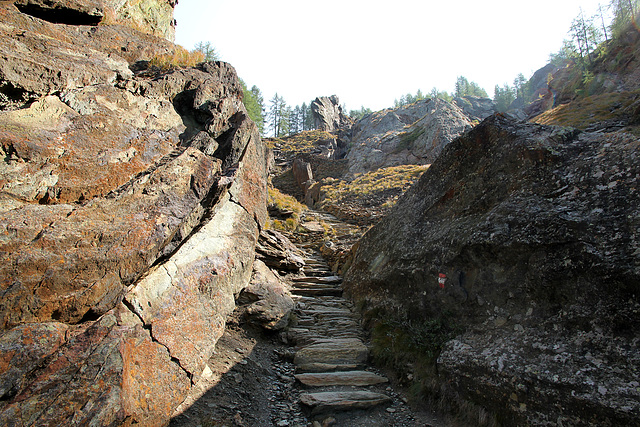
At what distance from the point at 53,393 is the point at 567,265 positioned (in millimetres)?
6896

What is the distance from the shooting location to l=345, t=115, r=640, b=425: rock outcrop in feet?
12.1

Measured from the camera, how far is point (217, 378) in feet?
18.1

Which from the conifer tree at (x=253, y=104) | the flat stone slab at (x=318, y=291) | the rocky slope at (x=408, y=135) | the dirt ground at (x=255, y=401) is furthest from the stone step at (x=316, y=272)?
the conifer tree at (x=253, y=104)

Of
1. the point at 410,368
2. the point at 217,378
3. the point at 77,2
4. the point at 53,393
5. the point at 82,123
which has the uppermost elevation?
the point at 77,2

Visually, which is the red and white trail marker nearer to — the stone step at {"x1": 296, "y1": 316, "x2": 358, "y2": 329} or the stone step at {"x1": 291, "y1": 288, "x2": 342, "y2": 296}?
the stone step at {"x1": 296, "y1": 316, "x2": 358, "y2": 329}

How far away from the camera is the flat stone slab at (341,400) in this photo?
5.30m

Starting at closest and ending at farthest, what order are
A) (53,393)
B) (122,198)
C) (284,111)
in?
(53,393) < (122,198) < (284,111)

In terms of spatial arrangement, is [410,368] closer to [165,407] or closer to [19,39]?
[165,407]

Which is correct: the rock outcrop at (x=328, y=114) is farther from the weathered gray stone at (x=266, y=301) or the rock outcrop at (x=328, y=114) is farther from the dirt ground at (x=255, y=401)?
the dirt ground at (x=255, y=401)

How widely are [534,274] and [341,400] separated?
3.95 meters

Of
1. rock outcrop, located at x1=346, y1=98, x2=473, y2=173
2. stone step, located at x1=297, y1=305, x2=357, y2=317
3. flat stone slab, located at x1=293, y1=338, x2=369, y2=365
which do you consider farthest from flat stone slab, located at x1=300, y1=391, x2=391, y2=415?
rock outcrop, located at x1=346, y1=98, x2=473, y2=173

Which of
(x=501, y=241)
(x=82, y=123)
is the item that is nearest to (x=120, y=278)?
(x=82, y=123)

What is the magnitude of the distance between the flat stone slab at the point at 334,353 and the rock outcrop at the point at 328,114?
71777 millimetres

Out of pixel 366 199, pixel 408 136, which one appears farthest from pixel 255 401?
pixel 408 136
